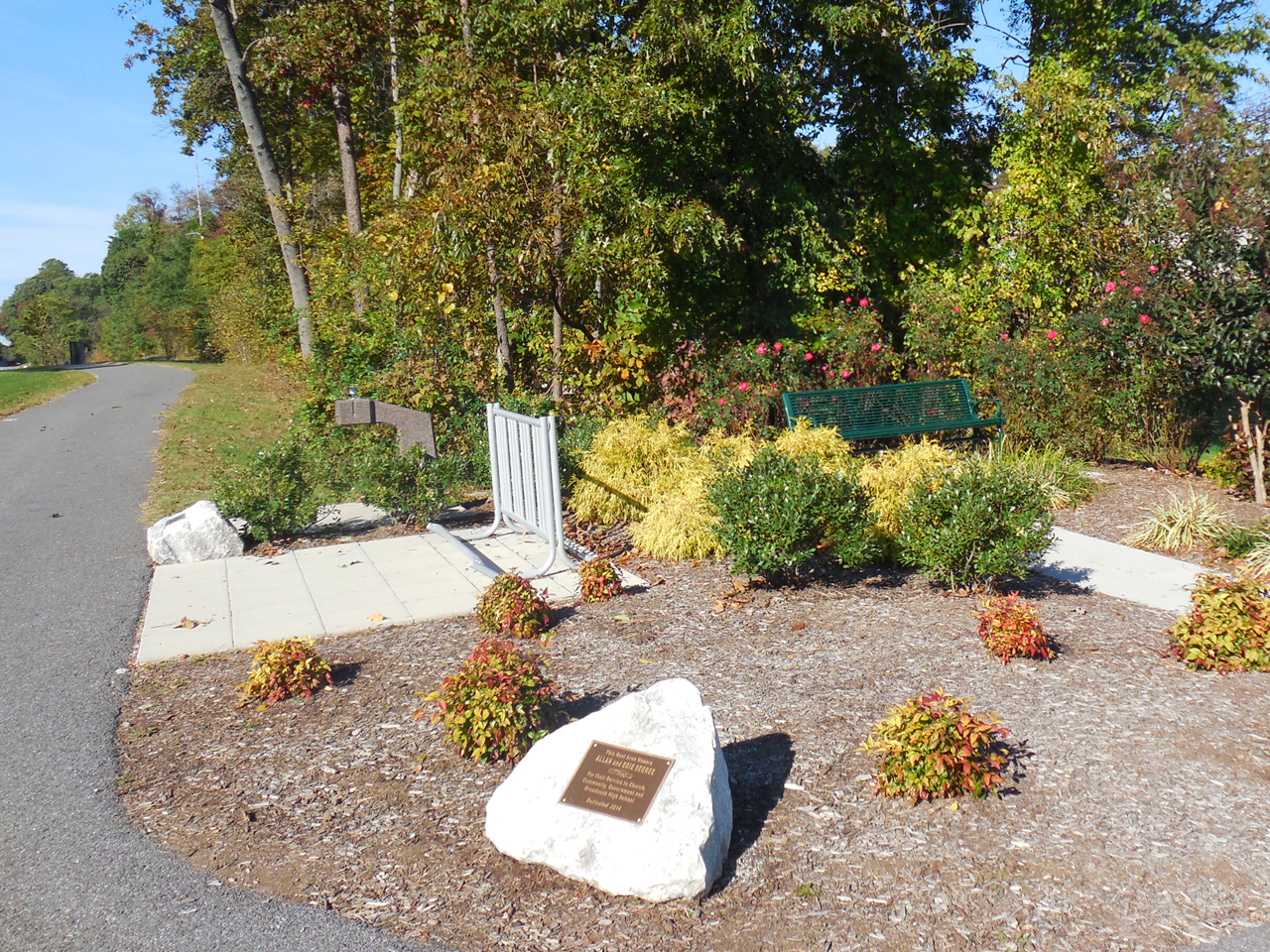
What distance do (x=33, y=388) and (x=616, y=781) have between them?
1040 inches

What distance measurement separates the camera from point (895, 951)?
253 cm

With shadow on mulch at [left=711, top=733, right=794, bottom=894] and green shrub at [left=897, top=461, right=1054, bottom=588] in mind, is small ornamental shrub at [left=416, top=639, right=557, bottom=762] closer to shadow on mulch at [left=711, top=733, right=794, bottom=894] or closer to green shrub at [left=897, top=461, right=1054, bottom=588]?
shadow on mulch at [left=711, top=733, right=794, bottom=894]

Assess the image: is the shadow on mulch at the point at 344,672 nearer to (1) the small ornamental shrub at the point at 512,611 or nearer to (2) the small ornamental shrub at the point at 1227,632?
(1) the small ornamental shrub at the point at 512,611

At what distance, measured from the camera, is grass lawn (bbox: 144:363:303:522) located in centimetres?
961

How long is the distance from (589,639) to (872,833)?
2123 millimetres

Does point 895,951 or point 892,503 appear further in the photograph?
point 892,503

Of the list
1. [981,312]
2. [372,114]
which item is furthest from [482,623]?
[372,114]

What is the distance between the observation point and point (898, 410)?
358 inches

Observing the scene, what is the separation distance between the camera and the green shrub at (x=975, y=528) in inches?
200

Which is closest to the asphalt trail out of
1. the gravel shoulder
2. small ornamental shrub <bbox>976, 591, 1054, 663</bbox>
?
the gravel shoulder

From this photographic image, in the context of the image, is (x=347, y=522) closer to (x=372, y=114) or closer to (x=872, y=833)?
(x=872, y=833)

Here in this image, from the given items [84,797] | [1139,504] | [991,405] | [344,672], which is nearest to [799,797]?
[344,672]

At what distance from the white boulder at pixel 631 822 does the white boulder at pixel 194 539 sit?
14.8 ft

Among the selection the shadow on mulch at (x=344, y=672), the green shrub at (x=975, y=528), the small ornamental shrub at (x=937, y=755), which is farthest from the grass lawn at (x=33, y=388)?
the small ornamental shrub at (x=937, y=755)
